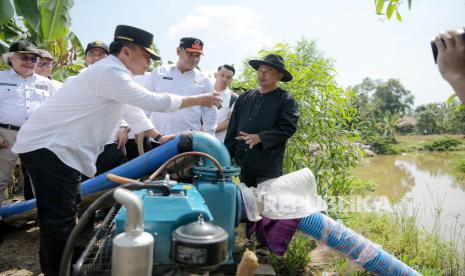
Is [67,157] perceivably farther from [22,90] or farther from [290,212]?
[22,90]

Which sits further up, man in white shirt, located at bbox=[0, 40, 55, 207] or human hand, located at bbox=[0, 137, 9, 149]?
man in white shirt, located at bbox=[0, 40, 55, 207]

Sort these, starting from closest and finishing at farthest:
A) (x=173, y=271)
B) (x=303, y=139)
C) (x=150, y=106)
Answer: (x=173, y=271) → (x=150, y=106) → (x=303, y=139)

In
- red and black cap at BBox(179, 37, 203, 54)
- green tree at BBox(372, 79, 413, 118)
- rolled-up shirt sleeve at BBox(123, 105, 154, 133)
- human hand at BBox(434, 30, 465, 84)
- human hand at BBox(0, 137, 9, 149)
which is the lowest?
human hand at BBox(0, 137, 9, 149)

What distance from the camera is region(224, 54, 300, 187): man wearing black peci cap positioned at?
130 inches

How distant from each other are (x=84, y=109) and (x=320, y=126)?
301 cm

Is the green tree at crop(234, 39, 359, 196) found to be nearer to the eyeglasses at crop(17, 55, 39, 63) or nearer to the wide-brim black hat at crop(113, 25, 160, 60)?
the wide-brim black hat at crop(113, 25, 160, 60)

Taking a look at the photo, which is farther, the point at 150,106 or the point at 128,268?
the point at 150,106

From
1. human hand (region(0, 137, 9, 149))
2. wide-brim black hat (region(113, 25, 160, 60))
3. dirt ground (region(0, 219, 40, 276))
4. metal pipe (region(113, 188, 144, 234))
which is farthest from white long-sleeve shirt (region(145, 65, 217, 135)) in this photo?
metal pipe (region(113, 188, 144, 234))

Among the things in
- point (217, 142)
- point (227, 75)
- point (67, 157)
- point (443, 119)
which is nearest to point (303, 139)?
point (227, 75)

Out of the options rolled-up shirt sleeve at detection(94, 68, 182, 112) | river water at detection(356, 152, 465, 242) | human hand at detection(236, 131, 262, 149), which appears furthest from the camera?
river water at detection(356, 152, 465, 242)

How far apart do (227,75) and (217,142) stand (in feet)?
8.63

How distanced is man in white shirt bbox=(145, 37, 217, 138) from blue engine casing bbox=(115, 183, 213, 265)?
2.32 meters

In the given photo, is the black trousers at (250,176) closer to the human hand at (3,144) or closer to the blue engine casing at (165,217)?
the blue engine casing at (165,217)

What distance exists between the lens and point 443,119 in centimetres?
4834
